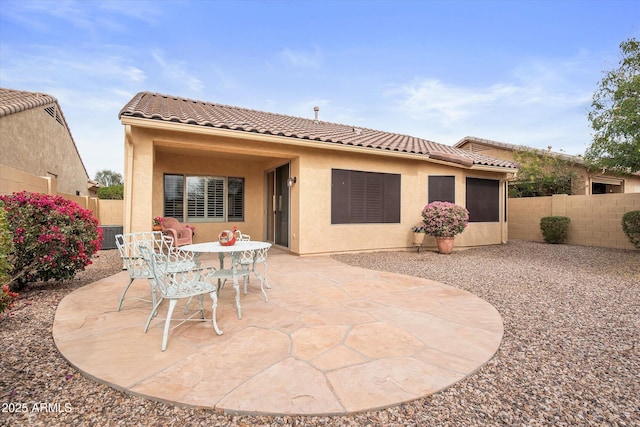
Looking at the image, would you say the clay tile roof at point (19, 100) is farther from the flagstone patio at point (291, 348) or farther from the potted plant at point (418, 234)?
the potted plant at point (418, 234)

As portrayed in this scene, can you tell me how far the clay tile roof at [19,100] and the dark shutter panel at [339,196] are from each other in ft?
30.7

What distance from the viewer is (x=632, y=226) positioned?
909 cm

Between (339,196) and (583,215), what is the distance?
9.82 meters

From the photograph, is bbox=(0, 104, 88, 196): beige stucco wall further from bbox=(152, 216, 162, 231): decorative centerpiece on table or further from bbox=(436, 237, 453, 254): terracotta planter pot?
bbox=(436, 237, 453, 254): terracotta planter pot

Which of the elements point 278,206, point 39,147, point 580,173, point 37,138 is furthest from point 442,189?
point 39,147

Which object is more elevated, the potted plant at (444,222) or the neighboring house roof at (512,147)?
the neighboring house roof at (512,147)

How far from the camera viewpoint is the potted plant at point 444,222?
28.2ft

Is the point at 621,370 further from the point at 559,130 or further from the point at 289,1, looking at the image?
the point at 559,130

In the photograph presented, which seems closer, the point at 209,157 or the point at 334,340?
the point at 334,340

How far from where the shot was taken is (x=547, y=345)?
9.55 feet

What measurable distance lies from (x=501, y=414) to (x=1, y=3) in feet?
40.1

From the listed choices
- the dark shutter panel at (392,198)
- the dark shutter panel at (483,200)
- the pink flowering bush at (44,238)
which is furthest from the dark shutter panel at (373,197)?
the pink flowering bush at (44,238)

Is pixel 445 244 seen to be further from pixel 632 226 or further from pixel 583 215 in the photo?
pixel 583 215

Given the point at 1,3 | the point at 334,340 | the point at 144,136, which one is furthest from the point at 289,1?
the point at 334,340
